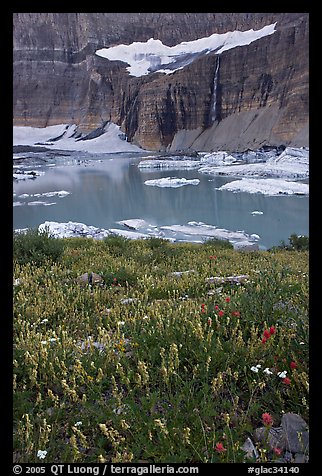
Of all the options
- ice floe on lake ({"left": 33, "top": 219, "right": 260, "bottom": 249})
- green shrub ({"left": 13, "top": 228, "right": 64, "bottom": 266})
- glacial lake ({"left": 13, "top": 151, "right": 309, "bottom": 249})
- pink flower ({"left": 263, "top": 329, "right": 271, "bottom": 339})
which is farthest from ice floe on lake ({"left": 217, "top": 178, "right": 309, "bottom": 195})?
pink flower ({"left": 263, "top": 329, "right": 271, "bottom": 339})

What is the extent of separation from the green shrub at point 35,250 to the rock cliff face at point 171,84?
44607 millimetres

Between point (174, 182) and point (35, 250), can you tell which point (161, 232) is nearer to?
point (35, 250)

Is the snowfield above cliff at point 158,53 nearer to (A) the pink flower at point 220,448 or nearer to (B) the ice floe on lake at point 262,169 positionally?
(B) the ice floe on lake at point 262,169

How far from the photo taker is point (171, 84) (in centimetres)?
12388

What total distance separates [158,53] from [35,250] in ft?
602

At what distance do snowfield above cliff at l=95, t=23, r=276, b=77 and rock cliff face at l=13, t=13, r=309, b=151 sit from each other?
4.86 metres

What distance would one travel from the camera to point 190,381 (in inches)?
102

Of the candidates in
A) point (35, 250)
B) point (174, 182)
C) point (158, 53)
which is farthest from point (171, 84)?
point (35, 250)

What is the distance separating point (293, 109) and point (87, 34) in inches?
5136

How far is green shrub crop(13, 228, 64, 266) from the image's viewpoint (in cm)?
702

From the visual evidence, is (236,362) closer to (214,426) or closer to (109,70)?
(214,426)

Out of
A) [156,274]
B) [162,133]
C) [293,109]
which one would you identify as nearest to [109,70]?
[162,133]
